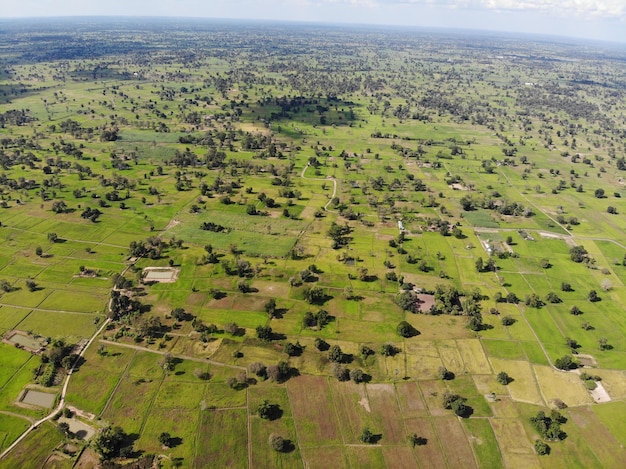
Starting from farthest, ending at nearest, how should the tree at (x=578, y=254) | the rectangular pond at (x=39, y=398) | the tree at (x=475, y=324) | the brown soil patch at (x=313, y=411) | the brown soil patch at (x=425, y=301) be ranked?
the tree at (x=578, y=254) → the brown soil patch at (x=425, y=301) → the tree at (x=475, y=324) → the rectangular pond at (x=39, y=398) → the brown soil patch at (x=313, y=411)

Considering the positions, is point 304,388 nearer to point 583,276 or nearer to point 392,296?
point 392,296

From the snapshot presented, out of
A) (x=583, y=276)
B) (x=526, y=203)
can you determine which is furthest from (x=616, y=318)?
(x=526, y=203)

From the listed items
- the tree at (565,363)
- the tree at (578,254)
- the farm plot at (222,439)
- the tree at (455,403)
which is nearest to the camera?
the farm plot at (222,439)

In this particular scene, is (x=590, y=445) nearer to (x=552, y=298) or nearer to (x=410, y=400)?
(x=410, y=400)

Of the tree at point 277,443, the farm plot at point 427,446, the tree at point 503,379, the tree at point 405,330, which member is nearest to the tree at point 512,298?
the tree at point 503,379

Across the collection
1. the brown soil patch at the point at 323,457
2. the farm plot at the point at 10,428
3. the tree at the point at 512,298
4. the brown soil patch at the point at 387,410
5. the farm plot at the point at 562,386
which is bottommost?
the farm plot at the point at 10,428

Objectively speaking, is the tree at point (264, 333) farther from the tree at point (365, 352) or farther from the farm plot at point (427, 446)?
the farm plot at point (427, 446)
